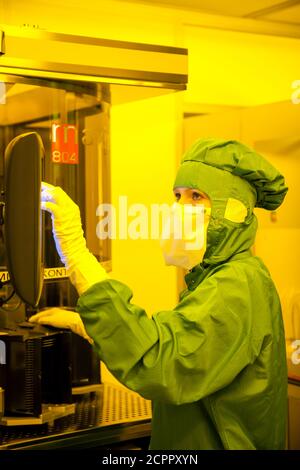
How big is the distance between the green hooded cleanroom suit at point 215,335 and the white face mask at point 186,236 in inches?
0.8

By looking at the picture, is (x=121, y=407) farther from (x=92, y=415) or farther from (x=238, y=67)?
(x=238, y=67)

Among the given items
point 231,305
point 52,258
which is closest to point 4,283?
point 52,258

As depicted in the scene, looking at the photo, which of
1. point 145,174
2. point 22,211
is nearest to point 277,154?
point 145,174

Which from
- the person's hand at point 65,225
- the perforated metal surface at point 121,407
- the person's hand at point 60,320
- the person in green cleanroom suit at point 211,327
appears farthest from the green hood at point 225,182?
the perforated metal surface at point 121,407

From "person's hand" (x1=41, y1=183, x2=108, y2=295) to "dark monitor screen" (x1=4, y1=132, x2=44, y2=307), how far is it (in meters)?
0.04

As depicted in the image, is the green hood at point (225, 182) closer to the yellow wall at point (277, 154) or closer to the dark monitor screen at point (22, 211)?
the dark monitor screen at point (22, 211)

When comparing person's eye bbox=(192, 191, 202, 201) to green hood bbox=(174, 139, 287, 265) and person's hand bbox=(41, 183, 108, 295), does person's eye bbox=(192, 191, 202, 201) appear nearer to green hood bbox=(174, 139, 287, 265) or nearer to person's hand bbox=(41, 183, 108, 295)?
green hood bbox=(174, 139, 287, 265)

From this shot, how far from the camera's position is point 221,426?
139 cm

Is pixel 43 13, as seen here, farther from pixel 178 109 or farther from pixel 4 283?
pixel 4 283

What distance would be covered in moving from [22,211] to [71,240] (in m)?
0.12

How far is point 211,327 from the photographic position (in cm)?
130

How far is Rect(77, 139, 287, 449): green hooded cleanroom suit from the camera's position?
49.1 inches

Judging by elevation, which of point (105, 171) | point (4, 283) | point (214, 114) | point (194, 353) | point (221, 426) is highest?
point (214, 114)

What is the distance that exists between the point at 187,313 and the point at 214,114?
1473mm
